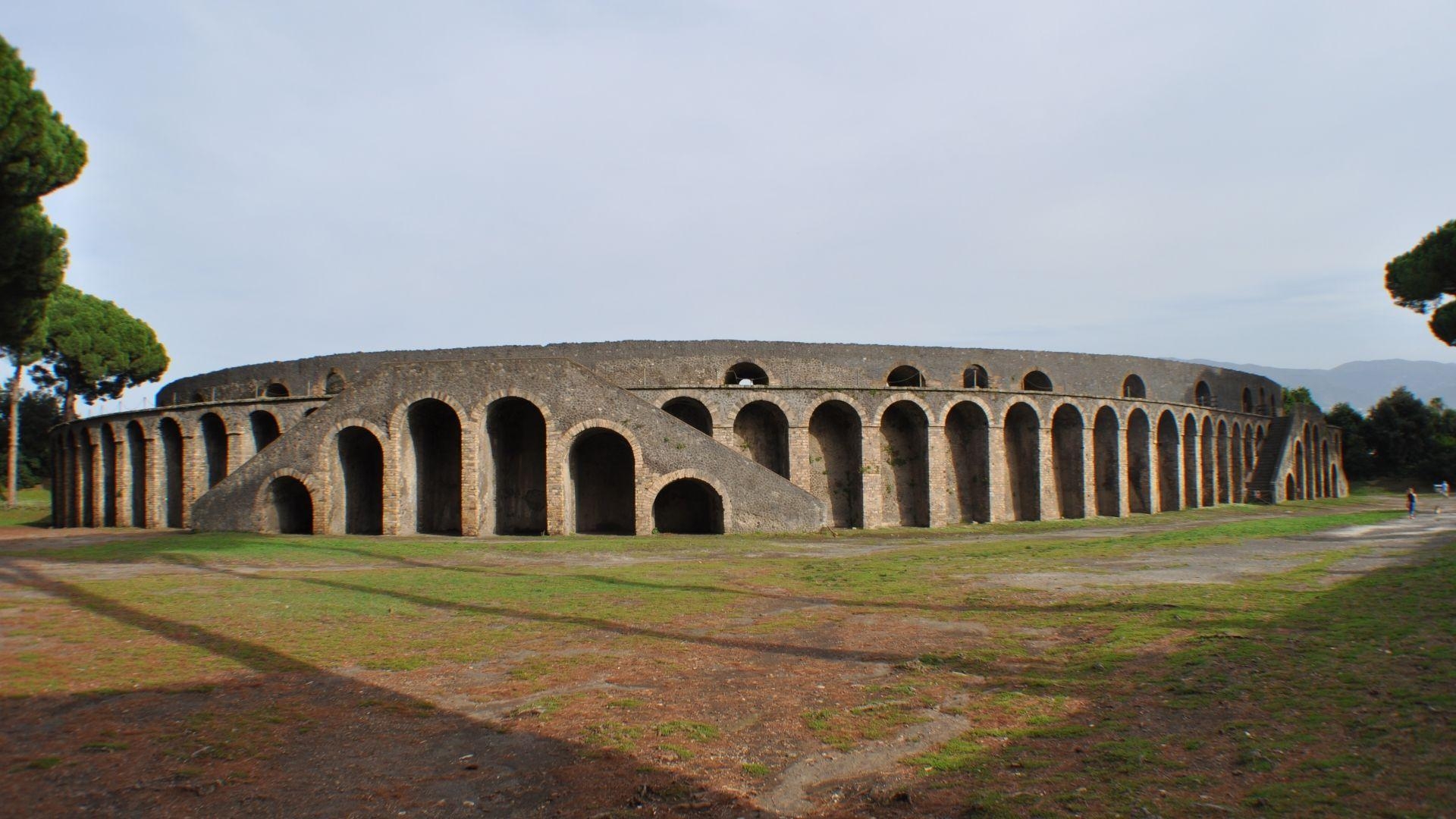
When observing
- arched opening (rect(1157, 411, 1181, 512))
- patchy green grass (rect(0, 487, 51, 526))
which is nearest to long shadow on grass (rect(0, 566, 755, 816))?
arched opening (rect(1157, 411, 1181, 512))

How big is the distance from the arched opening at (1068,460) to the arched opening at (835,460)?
23.2 ft

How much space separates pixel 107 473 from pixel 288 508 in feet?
43.0

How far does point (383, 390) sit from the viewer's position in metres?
19.9

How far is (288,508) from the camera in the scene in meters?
20.0

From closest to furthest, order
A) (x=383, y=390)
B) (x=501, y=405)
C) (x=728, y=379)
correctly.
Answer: (x=383, y=390), (x=501, y=405), (x=728, y=379)

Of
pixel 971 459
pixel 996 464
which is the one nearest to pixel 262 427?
pixel 971 459

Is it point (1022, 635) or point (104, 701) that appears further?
point (1022, 635)

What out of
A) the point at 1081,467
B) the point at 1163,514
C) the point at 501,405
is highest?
the point at 501,405

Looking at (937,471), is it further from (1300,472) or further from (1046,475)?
(1300,472)

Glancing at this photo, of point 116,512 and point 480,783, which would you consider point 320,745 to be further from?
point 116,512

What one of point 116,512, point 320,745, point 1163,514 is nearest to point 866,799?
point 320,745

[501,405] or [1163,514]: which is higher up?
[501,405]

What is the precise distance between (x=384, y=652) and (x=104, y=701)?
198 centimetres

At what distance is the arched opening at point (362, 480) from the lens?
66.5 feet
